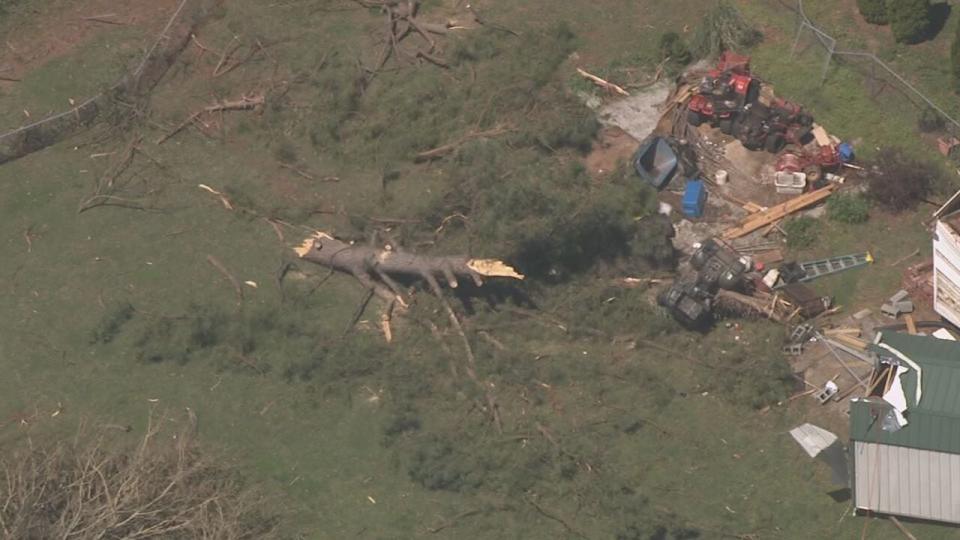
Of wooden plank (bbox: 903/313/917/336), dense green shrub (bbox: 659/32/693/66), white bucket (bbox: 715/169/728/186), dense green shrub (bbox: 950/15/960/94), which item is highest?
dense green shrub (bbox: 950/15/960/94)

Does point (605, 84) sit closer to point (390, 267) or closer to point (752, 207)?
point (752, 207)

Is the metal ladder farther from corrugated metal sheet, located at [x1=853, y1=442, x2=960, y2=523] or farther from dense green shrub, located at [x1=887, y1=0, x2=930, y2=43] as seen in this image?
dense green shrub, located at [x1=887, y1=0, x2=930, y2=43]

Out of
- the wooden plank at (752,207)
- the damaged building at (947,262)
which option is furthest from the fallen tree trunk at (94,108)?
the damaged building at (947,262)

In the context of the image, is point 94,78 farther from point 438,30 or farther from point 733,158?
point 733,158

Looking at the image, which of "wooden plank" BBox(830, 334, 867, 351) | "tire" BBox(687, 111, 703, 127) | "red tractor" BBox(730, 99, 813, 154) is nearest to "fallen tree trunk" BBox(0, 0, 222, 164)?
"tire" BBox(687, 111, 703, 127)

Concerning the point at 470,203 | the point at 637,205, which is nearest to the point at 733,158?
the point at 637,205

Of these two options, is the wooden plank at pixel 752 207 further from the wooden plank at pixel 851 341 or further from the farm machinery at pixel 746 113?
the wooden plank at pixel 851 341
